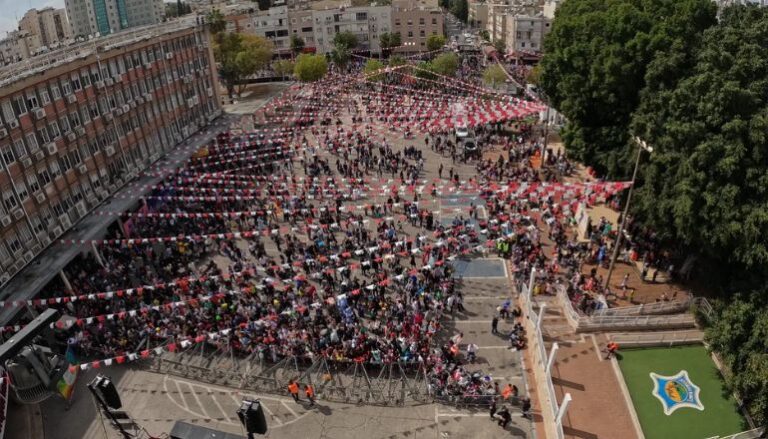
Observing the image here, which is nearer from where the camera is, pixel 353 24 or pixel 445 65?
pixel 445 65

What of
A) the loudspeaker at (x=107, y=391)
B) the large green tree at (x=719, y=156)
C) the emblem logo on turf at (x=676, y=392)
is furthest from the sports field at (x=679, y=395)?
the loudspeaker at (x=107, y=391)

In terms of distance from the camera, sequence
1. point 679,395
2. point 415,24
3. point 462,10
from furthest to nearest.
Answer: point 462,10
point 415,24
point 679,395

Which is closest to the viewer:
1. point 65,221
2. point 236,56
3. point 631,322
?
point 631,322

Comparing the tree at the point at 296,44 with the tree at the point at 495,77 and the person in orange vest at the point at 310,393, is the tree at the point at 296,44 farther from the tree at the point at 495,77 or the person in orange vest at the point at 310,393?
the person in orange vest at the point at 310,393

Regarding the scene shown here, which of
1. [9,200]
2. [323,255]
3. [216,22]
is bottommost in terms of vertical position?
[323,255]

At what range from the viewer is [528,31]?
73188 mm

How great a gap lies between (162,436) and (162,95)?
28814mm

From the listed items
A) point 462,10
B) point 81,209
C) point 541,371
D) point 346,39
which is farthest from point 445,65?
point 462,10

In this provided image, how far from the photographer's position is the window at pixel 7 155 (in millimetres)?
25156

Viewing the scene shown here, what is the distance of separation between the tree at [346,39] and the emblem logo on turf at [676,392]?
63648mm

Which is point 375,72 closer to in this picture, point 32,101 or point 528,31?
point 528,31

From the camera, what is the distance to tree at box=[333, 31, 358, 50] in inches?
2964

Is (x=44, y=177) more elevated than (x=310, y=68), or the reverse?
(x=310, y=68)

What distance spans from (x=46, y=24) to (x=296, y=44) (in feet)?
287
